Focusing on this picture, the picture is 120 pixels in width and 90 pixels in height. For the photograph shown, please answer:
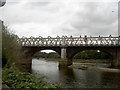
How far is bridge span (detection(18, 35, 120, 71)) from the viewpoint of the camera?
183ft

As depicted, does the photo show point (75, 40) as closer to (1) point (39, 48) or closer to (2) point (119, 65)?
(1) point (39, 48)

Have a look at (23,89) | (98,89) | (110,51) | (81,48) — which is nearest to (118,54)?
(110,51)

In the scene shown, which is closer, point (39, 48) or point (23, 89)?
point (23, 89)

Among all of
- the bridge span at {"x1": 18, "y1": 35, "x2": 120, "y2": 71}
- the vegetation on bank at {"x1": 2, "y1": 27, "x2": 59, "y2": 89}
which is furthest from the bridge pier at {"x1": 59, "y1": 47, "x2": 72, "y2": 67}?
the vegetation on bank at {"x1": 2, "y1": 27, "x2": 59, "y2": 89}

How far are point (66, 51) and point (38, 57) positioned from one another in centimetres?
10007

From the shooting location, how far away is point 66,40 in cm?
6262

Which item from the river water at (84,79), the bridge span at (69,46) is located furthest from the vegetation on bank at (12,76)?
the bridge span at (69,46)

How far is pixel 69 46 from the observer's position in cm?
5753

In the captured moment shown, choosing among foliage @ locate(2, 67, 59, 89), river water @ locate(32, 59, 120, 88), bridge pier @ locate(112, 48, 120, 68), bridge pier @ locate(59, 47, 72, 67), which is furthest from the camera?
bridge pier @ locate(59, 47, 72, 67)

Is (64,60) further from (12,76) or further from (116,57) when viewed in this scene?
(12,76)

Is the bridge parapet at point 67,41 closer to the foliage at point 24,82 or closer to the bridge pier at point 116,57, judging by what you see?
the bridge pier at point 116,57

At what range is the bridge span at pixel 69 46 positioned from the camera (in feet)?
183

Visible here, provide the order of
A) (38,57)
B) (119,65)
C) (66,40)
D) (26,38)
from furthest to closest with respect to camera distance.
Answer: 1. (38,57)
2. (26,38)
3. (66,40)
4. (119,65)

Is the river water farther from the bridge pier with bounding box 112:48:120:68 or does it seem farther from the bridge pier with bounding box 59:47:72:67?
the bridge pier with bounding box 112:48:120:68
